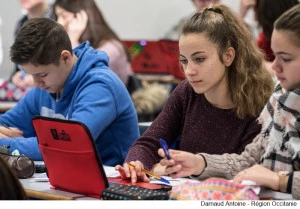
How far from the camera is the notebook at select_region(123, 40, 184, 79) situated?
5601 millimetres

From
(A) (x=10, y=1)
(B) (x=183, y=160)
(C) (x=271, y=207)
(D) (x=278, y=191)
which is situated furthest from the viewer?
(A) (x=10, y=1)

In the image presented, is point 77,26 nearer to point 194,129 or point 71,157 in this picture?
point 194,129

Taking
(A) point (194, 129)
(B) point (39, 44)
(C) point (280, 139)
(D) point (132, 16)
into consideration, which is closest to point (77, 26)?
(B) point (39, 44)

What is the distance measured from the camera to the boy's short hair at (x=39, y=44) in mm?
2801

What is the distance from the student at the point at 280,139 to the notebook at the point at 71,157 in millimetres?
223

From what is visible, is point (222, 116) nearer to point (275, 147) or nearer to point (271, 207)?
point (275, 147)

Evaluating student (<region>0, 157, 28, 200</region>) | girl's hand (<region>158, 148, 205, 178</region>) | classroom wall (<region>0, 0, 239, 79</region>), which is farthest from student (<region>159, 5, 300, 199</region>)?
classroom wall (<region>0, 0, 239, 79</region>)

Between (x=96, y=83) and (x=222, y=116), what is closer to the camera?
(x=222, y=116)

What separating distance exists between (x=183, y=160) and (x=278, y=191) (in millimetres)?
328

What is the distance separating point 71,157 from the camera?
7.22 feet

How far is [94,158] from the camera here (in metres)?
2.12

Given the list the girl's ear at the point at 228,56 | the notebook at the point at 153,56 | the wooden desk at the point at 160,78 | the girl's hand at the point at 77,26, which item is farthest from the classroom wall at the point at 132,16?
the girl's ear at the point at 228,56

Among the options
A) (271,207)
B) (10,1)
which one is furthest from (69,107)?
(10,1)

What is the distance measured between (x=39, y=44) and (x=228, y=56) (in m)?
0.83
